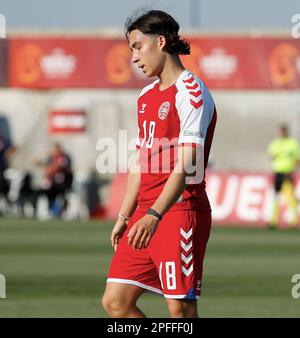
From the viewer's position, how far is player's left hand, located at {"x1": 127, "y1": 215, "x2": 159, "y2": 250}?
7.66 m

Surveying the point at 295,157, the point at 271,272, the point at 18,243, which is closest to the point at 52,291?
the point at 271,272

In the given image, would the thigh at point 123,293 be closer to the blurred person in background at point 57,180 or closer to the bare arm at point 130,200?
the bare arm at point 130,200

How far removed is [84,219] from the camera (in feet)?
103

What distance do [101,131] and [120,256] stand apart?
28.0 metres

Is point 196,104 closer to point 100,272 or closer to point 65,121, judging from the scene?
point 100,272

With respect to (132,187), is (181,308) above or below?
below

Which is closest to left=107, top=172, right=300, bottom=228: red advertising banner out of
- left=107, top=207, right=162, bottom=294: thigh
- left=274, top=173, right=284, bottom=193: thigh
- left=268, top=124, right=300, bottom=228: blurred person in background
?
left=268, top=124, right=300, bottom=228: blurred person in background

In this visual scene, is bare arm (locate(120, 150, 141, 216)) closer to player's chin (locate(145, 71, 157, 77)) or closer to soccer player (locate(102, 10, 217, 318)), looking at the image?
soccer player (locate(102, 10, 217, 318))

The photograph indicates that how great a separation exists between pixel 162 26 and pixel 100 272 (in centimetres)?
864

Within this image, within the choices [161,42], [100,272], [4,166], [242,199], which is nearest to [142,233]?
[161,42]

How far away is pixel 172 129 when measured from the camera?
798cm

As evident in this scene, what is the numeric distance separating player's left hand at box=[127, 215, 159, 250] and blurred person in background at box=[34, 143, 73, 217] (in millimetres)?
24078

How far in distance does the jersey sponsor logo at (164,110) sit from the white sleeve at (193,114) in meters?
0.09

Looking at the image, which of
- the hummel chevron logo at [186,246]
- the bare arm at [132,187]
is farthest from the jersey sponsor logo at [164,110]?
the hummel chevron logo at [186,246]
